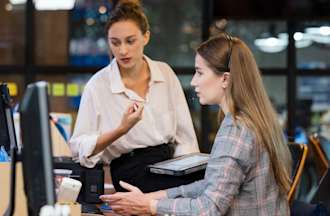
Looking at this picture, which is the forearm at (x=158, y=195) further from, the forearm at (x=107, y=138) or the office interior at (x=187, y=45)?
→ the office interior at (x=187, y=45)

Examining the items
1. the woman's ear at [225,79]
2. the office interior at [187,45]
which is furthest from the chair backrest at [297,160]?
the office interior at [187,45]

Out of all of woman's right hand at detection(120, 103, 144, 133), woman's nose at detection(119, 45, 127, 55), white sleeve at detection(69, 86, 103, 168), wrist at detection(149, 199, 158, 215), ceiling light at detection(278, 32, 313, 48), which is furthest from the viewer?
ceiling light at detection(278, 32, 313, 48)

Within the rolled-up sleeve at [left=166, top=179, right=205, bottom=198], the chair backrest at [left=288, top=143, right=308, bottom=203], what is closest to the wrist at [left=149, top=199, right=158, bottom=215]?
the rolled-up sleeve at [left=166, top=179, right=205, bottom=198]

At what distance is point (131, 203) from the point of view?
2107mm

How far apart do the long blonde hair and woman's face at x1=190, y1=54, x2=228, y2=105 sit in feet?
0.06

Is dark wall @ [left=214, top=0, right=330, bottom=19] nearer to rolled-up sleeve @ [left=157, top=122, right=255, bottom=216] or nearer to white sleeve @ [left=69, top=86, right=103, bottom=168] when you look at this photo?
white sleeve @ [left=69, top=86, right=103, bottom=168]

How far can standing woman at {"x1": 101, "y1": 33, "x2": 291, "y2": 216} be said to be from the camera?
197 cm

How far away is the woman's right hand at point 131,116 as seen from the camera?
7.66ft

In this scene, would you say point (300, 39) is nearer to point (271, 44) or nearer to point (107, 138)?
point (271, 44)

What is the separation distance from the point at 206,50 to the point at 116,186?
713mm

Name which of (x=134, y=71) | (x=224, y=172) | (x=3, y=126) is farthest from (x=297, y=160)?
(x=3, y=126)

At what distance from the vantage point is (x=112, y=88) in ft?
8.32

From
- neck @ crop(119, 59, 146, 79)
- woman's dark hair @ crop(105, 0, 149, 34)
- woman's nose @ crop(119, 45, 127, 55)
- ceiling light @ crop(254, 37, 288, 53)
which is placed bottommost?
ceiling light @ crop(254, 37, 288, 53)

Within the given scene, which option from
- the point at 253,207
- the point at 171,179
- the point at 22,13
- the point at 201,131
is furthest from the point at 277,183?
the point at 22,13
